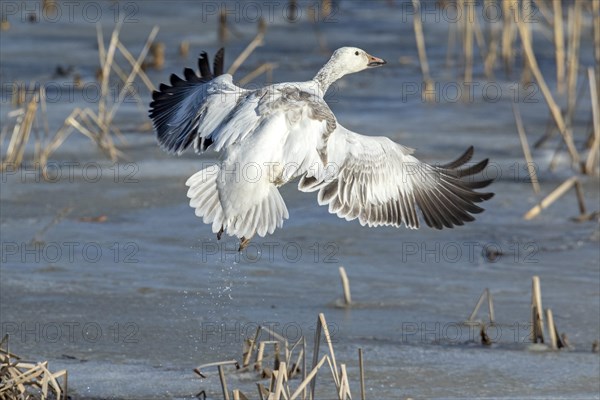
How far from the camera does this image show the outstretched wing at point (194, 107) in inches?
221

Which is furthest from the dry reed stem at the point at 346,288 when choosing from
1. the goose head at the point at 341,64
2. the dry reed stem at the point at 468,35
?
the dry reed stem at the point at 468,35

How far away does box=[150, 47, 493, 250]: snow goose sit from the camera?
5.23m

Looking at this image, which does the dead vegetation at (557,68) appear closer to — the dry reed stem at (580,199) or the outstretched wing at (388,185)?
the dry reed stem at (580,199)

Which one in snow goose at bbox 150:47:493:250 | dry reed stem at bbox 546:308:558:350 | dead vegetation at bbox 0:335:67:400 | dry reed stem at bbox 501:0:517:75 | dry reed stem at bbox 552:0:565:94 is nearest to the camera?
dead vegetation at bbox 0:335:67:400

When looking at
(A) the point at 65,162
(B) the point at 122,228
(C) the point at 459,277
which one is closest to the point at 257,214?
(C) the point at 459,277

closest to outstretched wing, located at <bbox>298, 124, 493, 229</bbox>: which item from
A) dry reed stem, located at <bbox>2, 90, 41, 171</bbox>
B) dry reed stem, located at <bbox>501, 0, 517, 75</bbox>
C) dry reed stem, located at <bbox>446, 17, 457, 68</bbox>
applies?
dry reed stem, located at <bbox>2, 90, 41, 171</bbox>

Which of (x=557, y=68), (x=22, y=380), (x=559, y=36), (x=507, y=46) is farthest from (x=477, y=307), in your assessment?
(x=507, y=46)

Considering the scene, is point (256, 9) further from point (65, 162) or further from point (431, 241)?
point (431, 241)

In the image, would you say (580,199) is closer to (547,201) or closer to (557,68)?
(547,201)

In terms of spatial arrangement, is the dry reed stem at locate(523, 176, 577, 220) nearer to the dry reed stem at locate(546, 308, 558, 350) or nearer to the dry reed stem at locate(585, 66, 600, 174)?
the dry reed stem at locate(585, 66, 600, 174)

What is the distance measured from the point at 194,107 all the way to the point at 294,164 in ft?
3.41

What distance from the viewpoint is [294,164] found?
17.0 feet

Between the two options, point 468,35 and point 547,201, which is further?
point 468,35

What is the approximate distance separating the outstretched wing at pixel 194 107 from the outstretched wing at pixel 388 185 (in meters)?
0.55
